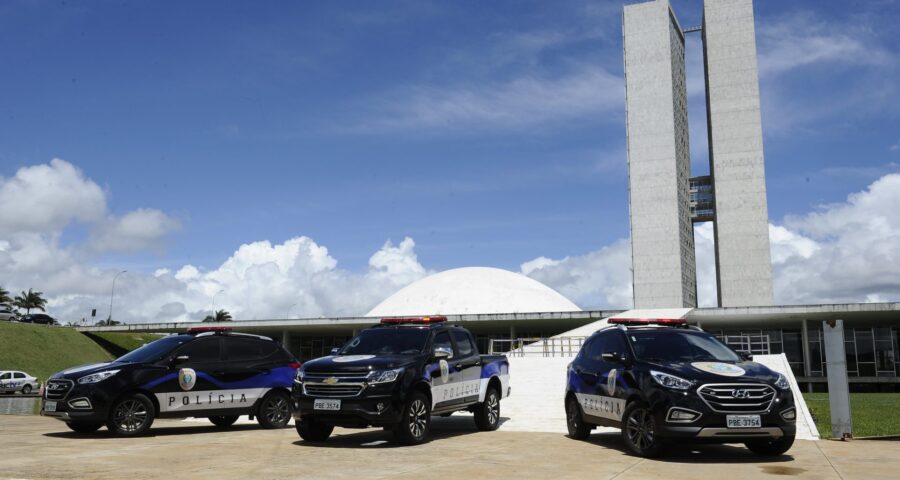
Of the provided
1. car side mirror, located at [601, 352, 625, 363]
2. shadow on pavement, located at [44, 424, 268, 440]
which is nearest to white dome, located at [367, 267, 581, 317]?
shadow on pavement, located at [44, 424, 268, 440]

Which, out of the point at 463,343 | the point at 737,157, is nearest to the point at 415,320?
the point at 463,343

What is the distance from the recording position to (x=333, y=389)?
11.1 meters

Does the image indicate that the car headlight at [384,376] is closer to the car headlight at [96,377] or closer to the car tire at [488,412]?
the car tire at [488,412]

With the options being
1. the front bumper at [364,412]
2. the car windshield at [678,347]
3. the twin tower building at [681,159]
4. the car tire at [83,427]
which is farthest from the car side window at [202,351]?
the twin tower building at [681,159]

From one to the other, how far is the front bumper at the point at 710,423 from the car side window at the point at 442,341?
4.10m

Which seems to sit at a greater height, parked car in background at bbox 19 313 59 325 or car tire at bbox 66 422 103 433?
parked car in background at bbox 19 313 59 325

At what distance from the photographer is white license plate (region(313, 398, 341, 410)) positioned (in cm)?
1096

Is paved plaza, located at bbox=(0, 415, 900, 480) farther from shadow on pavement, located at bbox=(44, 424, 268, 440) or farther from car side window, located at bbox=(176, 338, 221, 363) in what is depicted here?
car side window, located at bbox=(176, 338, 221, 363)

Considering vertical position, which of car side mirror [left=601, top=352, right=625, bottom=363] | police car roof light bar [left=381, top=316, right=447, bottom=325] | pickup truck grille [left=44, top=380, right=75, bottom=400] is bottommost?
pickup truck grille [left=44, top=380, right=75, bottom=400]

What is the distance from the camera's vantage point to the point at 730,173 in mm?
94375

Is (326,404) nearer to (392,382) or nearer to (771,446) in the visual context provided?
(392,382)

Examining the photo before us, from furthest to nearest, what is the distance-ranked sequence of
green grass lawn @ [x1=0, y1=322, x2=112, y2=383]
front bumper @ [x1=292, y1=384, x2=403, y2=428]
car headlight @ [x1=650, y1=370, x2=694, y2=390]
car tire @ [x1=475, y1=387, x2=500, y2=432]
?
green grass lawn @ [x1=0, y1=322, x2=112, y2=383] → car tire @ [x1=475, y1=387, x2=500, y2=432] → front bumper @ [x1=292, y1=384, x2=403, y2=428] → car headlight @ [x1=650, y1=370, x2=694, y2=390]

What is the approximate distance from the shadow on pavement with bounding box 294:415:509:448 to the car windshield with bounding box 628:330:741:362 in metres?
3.71

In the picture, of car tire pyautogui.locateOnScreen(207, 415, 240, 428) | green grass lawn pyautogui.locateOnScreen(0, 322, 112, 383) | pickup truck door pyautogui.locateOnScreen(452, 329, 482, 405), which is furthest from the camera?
green grass lawn pyautogui.locateOnScreen(0, 322, 112, 383)
